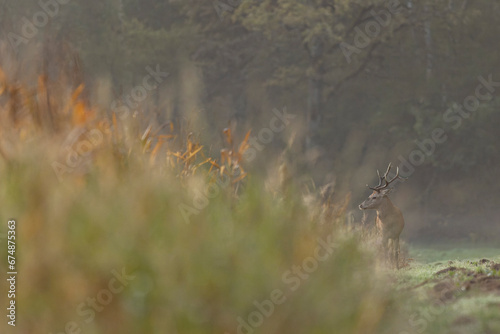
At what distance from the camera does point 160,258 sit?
4.29m

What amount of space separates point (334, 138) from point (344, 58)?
284cm

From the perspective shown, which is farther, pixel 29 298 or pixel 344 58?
pixel 344 58

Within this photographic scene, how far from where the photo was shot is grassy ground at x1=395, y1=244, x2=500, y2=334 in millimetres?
5771

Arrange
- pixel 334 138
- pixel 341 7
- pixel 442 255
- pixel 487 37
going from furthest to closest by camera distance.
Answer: pixel 334 138
pixel 487 37
pixel 341 7
pixel 442 255

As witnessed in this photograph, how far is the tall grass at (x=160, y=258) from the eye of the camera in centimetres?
423

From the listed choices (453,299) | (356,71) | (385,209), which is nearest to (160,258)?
(453,299)

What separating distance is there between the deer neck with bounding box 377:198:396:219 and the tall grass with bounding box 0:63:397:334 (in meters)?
5.40

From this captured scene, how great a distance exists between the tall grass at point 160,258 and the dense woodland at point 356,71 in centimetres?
1644

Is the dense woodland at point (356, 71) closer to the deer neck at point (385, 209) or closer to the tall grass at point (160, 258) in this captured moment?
the deer neck at point (385, 209)

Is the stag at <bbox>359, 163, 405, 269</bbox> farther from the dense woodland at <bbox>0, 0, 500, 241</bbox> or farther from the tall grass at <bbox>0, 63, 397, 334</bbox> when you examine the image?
the dense woodland at <bbox>0, 0, 500, 241</bbox>

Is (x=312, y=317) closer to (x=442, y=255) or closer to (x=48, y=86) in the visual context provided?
(x=48, y=86)

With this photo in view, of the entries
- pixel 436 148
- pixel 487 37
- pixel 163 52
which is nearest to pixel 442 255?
pixel 436 148

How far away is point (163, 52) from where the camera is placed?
2655 cm

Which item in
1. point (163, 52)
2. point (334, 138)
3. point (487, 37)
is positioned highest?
point (487, 37)
